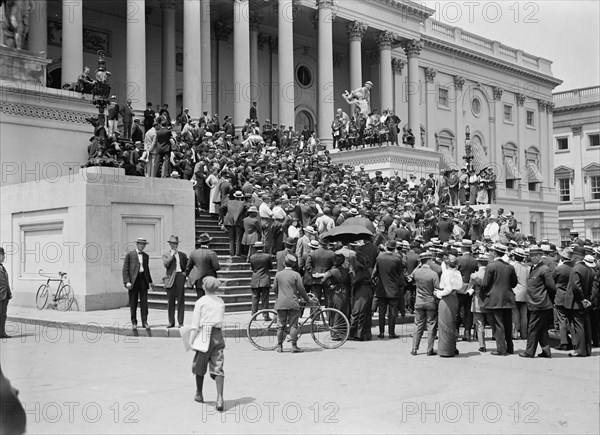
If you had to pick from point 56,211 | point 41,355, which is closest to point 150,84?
point 56,211

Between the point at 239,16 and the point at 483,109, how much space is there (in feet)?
107

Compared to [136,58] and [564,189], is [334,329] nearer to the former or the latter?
[136,58]

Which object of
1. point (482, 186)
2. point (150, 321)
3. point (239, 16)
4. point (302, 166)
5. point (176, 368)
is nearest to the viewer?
point (176, 368)

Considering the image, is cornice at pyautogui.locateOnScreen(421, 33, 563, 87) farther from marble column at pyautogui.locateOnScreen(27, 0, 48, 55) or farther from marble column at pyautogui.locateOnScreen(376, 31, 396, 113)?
marble column at pyautogui.locateOnScreen(27, 0, 48, 55)

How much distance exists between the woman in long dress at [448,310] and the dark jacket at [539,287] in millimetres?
1208

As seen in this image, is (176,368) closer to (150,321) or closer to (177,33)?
(150,321)

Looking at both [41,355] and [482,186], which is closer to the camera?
[41,355]

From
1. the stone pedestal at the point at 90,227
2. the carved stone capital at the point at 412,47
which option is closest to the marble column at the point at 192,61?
the stone pedestal at the point at 90,227

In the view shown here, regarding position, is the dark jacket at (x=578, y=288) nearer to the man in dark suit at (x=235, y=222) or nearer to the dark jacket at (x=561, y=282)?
the dark jacket at (x=561, y=282)

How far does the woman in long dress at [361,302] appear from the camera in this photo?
13648 millimetres

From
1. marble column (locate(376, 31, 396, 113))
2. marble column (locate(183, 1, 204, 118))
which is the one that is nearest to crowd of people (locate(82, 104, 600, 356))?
marble column (locate(183, 1, 204, 118))

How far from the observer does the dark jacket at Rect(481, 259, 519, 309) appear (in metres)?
12.4

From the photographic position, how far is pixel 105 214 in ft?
56.6

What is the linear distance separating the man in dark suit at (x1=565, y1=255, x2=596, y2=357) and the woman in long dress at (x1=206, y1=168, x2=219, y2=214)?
1117cm
